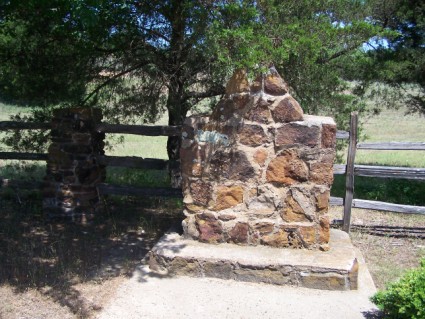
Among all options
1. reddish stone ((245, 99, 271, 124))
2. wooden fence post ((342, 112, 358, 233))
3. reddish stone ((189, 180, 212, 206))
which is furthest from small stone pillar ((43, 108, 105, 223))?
wooden fence post ((342, 112, 358, 233))

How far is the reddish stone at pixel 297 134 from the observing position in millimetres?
4679

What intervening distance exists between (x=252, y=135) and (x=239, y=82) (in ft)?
1.71

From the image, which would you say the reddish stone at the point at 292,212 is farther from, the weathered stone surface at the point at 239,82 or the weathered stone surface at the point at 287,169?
the weathered stone surface at the point at 239,82

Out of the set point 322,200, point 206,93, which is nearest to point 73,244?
point 206,93

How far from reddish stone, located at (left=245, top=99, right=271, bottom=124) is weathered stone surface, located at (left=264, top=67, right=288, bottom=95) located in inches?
5.1

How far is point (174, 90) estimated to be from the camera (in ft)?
22.9

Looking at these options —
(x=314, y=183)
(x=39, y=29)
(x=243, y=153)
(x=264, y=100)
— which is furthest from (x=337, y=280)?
(x=39, y=29)

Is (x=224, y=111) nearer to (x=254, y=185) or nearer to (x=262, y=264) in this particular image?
(x=254, y=185)

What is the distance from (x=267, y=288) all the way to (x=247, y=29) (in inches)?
93.4

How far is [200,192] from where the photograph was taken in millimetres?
4941

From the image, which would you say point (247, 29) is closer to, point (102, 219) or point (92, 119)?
point (92, 119)

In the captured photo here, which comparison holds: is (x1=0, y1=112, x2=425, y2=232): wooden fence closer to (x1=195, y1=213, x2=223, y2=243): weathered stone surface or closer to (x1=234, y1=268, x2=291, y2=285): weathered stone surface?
(x1=195, y1=213, x2=223, y2=243): weathered stone surface

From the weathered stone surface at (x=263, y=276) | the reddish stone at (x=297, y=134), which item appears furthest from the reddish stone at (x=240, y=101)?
the weathered stone surface at (x=263, y=276)

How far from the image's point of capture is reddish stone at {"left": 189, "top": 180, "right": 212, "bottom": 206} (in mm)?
4914
